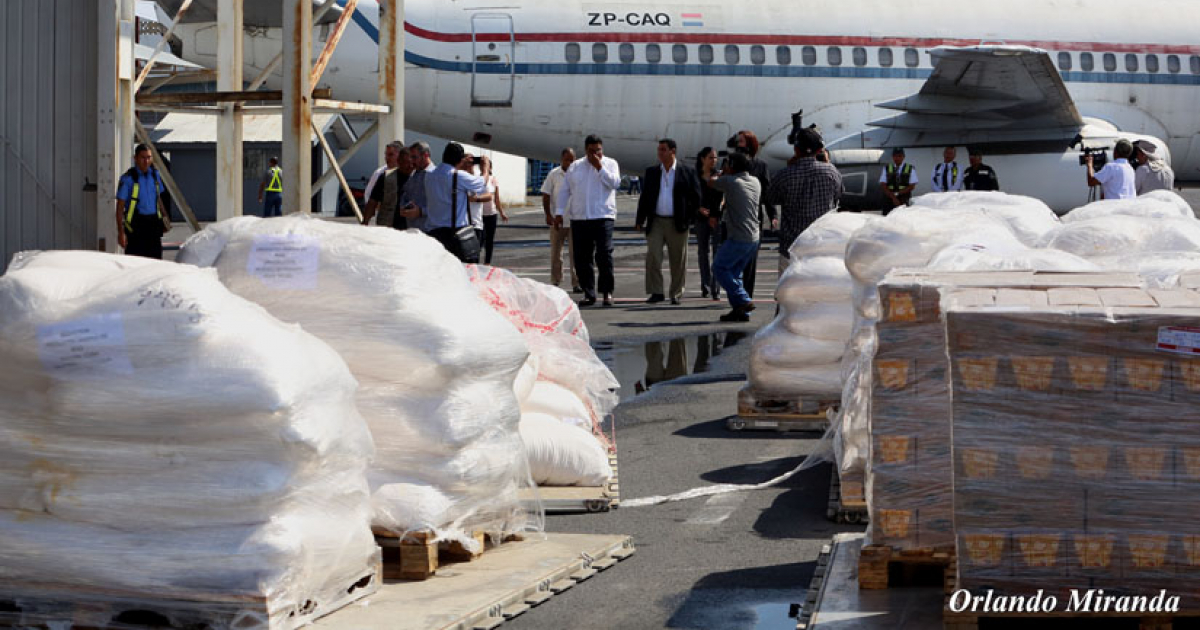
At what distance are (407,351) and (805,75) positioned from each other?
20435mm

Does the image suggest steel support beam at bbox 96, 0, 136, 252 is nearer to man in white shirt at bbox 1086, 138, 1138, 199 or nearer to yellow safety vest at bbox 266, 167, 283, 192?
man in white shirt at bbox 1086, 138, 1138, 199

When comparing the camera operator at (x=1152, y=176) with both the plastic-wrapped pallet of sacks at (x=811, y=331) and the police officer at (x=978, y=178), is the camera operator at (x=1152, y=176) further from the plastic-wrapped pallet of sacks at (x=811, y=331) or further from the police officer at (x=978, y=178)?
the plastic-wrapped pallet of sacks at (x=811, y=331)

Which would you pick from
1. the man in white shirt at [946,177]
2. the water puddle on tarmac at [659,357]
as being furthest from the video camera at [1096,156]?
the water puddle on tarmac at [659,357]

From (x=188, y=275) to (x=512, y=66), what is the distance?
19.5 m

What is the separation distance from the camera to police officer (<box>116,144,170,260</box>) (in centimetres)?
1341

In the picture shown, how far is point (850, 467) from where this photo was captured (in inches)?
271

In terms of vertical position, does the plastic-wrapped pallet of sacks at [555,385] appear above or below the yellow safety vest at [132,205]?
below

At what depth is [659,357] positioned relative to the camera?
13.1 m

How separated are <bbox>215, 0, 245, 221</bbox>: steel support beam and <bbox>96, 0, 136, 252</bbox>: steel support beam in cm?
238

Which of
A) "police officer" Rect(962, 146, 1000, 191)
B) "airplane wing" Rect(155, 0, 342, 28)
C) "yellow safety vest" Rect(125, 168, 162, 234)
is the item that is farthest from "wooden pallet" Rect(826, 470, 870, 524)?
"airplane wing" Rect(155, 0, 342, 28)

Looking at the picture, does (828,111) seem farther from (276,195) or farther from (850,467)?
(850,467)

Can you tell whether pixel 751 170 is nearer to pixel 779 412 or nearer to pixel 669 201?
pixel 669 201

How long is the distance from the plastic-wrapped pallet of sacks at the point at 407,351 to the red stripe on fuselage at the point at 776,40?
1823 centimetres

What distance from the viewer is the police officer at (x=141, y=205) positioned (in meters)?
13.4
